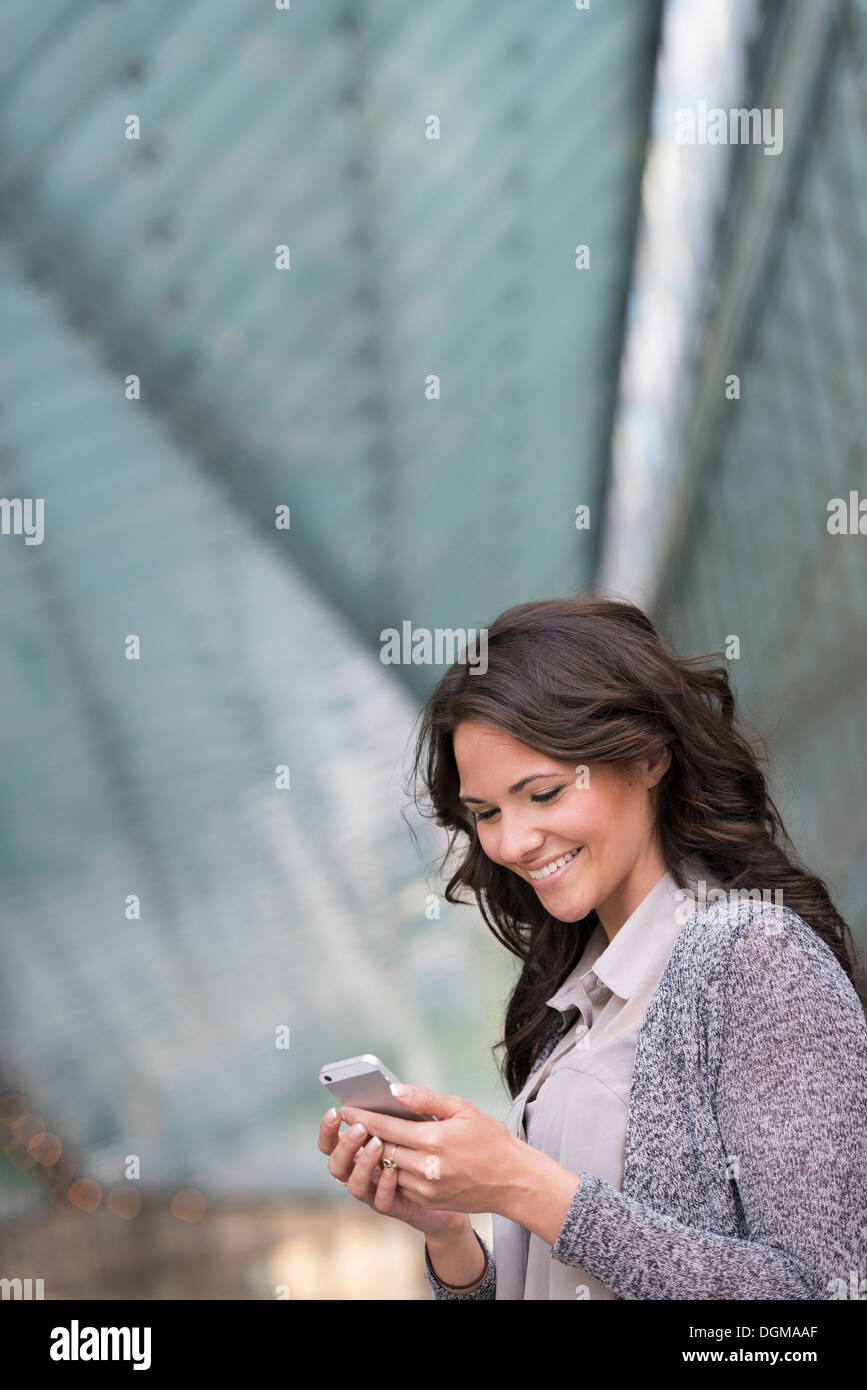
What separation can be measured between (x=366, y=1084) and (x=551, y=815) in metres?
0.57

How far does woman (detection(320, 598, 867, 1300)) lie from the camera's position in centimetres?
187

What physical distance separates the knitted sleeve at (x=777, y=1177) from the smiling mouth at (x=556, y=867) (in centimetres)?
44

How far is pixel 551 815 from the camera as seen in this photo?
7.59 feet

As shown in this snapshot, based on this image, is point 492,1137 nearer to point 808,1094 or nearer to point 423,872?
point 808,1094

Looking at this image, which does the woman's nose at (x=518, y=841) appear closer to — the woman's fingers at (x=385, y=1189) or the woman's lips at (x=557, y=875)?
the woman's lips at (x=557, y=875)

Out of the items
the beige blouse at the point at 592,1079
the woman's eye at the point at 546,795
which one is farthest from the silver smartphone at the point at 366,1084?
the woman's eye at the point at 546,795

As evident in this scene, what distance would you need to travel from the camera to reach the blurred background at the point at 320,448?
7848 mm

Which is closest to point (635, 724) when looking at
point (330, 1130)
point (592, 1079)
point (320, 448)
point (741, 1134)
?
point (592, 1079)

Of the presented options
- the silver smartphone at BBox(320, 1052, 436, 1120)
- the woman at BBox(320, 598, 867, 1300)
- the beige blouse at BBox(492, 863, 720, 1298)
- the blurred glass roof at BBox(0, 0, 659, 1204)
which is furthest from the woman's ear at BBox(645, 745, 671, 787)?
the blurred glass roof at BBox(0, 0, 659, 1204)

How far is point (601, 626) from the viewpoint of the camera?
8.12 feet

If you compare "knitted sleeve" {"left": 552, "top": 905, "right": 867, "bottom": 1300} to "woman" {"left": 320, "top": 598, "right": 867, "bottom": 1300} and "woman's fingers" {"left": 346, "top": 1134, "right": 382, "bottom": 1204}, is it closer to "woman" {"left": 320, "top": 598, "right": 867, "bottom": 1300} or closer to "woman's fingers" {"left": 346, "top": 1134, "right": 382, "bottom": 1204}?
"woman" {"left": 320, "top": 598, "right": 867, "bottom": 1300}

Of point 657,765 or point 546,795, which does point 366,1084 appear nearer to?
point 546,795

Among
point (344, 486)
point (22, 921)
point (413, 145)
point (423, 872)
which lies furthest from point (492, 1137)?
point (423, 872)

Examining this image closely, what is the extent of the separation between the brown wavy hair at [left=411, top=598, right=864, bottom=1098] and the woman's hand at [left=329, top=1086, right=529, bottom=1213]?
64 centimetres
